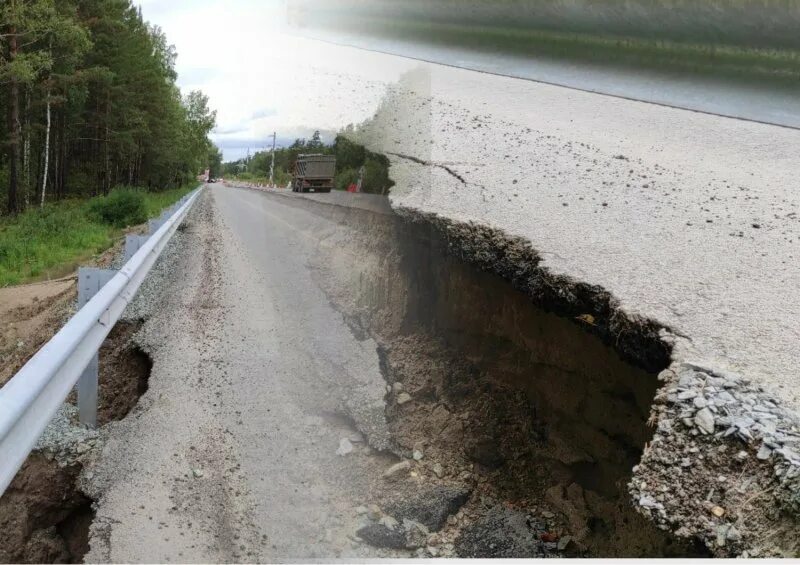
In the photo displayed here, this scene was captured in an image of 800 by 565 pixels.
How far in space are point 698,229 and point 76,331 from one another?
2678mm

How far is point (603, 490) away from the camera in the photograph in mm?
1918

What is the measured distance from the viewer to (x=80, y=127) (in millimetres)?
11633

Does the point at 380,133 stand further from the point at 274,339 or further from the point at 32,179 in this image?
the point at 32,179

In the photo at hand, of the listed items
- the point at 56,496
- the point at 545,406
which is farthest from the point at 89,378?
the point at 545,406

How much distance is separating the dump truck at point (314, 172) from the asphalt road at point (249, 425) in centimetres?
31

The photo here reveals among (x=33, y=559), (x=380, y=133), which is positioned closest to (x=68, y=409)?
(x=33, y=559)

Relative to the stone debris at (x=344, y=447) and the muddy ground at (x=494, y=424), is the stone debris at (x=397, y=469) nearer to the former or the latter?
the muddy ground at (x=494, y=424)

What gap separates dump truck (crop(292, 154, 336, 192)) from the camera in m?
1.62

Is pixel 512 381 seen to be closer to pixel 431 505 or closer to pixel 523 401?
pixel 523 401

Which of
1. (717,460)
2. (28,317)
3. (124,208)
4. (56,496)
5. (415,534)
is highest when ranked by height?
(124,208)

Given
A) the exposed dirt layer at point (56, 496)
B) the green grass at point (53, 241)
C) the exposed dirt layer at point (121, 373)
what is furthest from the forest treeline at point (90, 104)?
the exposed dirt layer at point (56, 496)

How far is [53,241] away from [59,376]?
9733mm

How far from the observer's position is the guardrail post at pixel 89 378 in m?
1.98

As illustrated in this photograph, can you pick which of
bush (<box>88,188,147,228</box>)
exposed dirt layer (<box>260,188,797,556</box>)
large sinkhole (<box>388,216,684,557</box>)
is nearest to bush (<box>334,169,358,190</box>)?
exposed dirt layer (<box>260,188,797,556</box>)
